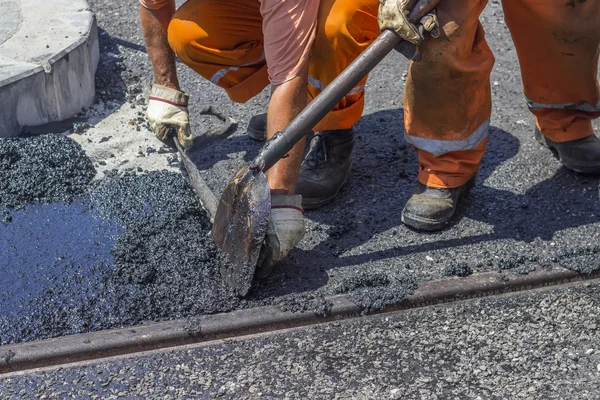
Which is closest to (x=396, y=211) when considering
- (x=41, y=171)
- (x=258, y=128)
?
(x=258, y=128)

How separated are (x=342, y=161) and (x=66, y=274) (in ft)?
4.62

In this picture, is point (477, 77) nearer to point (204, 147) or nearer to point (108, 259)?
point (204, 147)

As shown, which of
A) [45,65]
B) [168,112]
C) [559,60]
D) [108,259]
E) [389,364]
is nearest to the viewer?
[389,364]

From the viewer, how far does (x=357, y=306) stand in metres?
3.01

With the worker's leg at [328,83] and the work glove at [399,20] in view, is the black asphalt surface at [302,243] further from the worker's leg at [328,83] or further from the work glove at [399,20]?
the work glove at [399,20]

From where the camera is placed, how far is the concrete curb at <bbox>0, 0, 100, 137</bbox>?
162 inches

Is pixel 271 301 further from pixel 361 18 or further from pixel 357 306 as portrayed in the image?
pixel 361 18

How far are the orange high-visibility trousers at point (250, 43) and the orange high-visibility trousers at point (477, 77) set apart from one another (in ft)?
1.00

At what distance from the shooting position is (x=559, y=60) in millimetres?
3596

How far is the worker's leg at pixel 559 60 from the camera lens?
3.39 m

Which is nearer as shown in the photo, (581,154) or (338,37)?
(338,37)

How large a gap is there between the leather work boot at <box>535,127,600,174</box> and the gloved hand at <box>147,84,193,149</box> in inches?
73.7

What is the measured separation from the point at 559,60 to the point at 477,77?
0.56m

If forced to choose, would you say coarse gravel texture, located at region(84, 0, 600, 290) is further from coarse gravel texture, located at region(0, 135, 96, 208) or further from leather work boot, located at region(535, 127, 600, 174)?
coarse gravel texture, located at region(0, 135, 96, 208)
